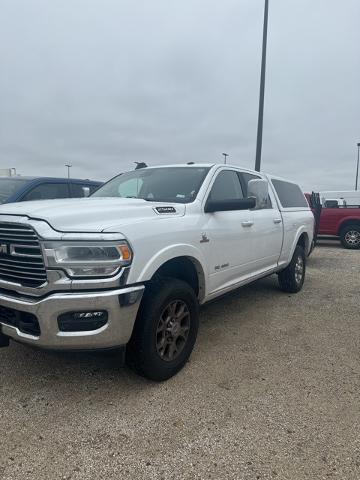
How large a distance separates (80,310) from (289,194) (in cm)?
470

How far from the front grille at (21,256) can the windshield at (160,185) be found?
4.61ft

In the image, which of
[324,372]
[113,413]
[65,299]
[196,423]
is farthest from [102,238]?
[324,372]

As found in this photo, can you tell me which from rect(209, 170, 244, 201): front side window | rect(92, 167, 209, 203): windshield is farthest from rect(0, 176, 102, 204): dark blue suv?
rect(209, 170, 244, 201): front side window

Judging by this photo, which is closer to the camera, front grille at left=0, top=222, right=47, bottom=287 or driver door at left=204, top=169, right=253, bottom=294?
front grille at left=0, top=222, right=47, bottom=287

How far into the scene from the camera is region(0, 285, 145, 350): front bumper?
247 cm

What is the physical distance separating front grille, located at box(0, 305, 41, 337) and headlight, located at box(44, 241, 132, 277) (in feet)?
1.39

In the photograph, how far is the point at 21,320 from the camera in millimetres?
2621

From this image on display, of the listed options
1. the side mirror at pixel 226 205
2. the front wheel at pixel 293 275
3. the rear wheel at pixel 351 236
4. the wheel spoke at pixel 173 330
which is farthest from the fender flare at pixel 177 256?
the rear wheel at pixel 351 236

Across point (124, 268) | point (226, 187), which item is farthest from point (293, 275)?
point (124, 268)

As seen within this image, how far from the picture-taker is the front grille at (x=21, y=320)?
255 centimetres

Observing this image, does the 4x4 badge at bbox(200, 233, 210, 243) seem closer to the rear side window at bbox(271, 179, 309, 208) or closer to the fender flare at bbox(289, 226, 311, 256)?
the rear side window at bbox(271, 179, 309, 208)

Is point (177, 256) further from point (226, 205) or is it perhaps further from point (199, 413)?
point (199, 413)

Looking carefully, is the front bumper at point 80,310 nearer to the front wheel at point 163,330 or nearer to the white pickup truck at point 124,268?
the white pickup truck at point 124,268

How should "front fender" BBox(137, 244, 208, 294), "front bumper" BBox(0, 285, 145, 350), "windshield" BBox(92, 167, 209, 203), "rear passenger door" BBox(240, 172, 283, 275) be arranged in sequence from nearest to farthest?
"front bumper" BBox(0, 285, 145, 350) → "front fender" BBox(137, 244, 208, 294) → "windshield" BBox(92, 167, 209, 203) → "rear passenger door" BBox(240, 172, 283, 275)
